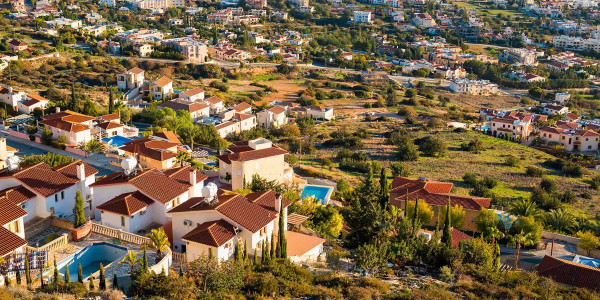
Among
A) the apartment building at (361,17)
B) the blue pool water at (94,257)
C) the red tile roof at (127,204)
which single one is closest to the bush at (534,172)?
the red tile roof at (127,204)

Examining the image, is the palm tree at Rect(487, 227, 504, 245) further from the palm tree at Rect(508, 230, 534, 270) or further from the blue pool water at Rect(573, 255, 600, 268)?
the blue pool water at Rect(573, 255, 600, 268)

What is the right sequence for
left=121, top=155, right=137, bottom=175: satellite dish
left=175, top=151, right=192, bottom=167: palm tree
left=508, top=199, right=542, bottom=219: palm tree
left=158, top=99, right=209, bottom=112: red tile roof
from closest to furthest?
left=121, top=155, right=137, bottom=175: satellite dish < left=508, top=199, right=542, bottom=219: palm tree < left=175, top=151, right=192, bottom=167: palm tree < left=158, top=99, right=209, bottom=112: red tile roof

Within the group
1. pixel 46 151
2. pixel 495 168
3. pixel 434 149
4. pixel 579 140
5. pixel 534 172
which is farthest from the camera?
pixel 579 140

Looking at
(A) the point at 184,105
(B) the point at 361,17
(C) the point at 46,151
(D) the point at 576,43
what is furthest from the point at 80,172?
(B) the point at 361,17

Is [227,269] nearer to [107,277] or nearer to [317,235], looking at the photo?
[107,277]

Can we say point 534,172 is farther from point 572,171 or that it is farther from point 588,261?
point 588,261

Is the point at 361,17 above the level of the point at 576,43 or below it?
above

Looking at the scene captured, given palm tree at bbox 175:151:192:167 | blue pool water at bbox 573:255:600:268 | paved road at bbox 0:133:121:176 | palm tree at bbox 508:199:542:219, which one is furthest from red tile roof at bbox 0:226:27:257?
palm tree at bbox 508:199:542:219
